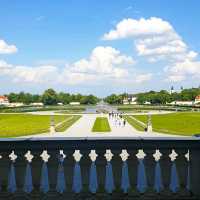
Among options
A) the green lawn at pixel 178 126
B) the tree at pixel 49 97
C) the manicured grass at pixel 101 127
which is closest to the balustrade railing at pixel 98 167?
the green lawn at pixel 178 126

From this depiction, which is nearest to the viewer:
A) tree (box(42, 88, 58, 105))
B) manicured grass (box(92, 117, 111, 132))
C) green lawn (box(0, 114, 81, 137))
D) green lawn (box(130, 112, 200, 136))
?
green lawn (box(0, 114, 81, 137))

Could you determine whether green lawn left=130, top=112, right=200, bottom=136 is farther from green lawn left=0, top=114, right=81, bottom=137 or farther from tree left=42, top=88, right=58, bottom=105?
tree left=42, top=88, right=58, bottom=105

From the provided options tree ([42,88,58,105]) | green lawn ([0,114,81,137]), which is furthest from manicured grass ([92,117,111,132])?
tree ([42,88,58,105])

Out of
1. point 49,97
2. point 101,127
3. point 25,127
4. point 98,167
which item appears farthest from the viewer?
point 49,97

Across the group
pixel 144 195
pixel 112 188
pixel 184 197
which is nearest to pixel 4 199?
pixel 112 188

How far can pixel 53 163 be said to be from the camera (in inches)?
225

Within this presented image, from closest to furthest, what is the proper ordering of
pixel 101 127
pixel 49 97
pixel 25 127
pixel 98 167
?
pixel 98 167 → pixel 101 127 → pixel 25 127 → pixel 49 97

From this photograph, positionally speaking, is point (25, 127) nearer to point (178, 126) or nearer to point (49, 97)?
point (178, 126)

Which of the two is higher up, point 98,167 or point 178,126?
point 98,167

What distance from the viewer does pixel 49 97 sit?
171 meters

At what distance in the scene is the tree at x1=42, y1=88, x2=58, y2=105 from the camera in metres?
170

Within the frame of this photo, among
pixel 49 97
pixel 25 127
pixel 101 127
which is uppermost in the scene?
pixel 49 97

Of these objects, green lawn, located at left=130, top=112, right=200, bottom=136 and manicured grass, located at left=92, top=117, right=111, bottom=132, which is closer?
green lawn, located at left=130, top=112, right=200, bottom=136

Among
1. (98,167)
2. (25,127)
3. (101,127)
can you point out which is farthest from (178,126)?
(98,167)
